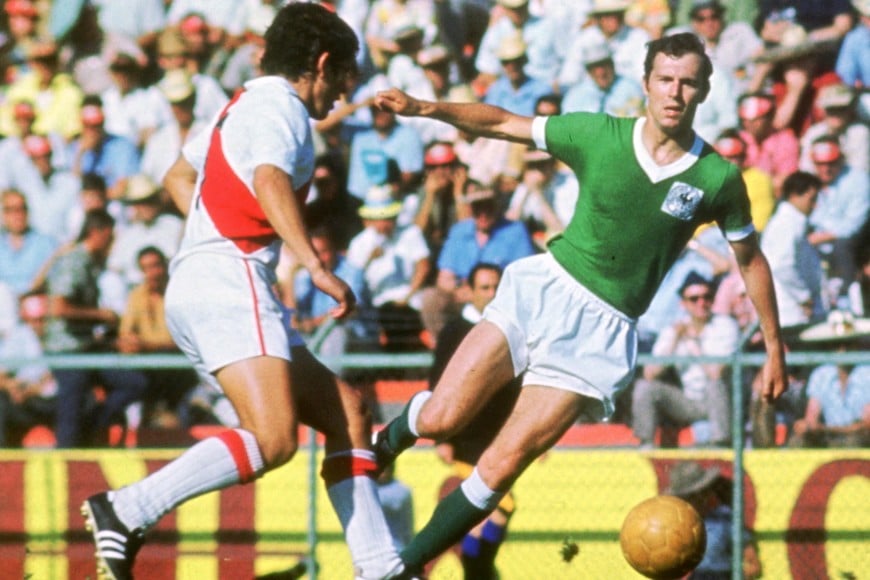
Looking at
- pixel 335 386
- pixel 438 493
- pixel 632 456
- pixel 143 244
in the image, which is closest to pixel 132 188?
pixel 143 244

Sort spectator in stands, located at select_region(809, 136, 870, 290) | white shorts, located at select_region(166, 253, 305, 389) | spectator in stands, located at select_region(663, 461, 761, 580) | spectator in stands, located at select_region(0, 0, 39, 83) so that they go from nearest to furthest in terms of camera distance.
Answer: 1. white shorts, located at select_region(166, 253, 305, 389)
2. spectator in stands, located at select_region(663, 461, 761, 580)
3. spectator in stands, located at select_region(809, 136, 870, 290)
4. spectator in stands, located at select_region(0, 0, 39, 83)

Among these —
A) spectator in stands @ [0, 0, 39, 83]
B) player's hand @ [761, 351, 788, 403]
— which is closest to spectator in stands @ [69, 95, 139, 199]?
spectator in stands @ [0, 0, 39, 83]

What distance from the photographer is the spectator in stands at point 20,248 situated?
36.4ft

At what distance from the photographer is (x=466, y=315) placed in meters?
9.55

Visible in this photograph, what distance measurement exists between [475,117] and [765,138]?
14.9 feet

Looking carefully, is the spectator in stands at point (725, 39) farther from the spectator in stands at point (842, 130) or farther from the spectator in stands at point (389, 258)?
the spectator in stands at point (389, 258)

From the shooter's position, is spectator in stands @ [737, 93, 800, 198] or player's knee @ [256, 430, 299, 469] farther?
spectator in stands @ [737, 93, 800, 198]

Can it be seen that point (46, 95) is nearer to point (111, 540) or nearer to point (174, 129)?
point (174, 129)

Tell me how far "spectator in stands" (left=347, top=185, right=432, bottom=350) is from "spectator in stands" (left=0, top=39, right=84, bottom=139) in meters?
2.89

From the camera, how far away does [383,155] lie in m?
11.2

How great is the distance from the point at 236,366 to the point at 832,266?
5217 mm

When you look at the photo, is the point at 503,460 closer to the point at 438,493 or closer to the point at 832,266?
the point at 438,493

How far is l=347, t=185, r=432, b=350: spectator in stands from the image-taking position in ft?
33.1

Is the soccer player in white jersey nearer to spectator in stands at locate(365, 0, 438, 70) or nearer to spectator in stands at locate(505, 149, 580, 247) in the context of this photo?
spectator in stands at locate(505, 149, 580, 247)
